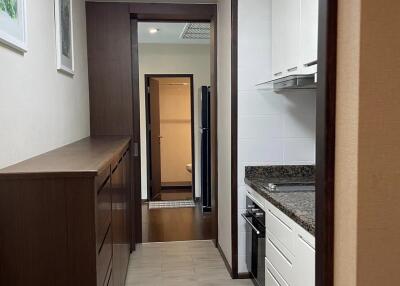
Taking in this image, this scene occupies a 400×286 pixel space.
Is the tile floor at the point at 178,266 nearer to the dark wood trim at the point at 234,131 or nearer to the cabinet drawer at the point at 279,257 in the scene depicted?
the dark wood trim at the point at 234,131

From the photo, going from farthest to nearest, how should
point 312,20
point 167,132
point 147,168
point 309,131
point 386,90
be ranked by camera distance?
point 167,132 < point 147,168 < point 309,131 < point 312,20 < point 386,90

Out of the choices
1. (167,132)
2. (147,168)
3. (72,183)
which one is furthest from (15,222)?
(167,132)

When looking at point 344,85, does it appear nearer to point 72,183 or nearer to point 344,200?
point 344,200

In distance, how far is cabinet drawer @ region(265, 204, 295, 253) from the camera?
6.73 feet

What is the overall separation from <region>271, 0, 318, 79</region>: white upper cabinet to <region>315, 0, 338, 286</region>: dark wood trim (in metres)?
1.13

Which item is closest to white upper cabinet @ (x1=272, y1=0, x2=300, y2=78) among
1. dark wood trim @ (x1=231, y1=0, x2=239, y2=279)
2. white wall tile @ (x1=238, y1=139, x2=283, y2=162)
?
dark wood trim @ (x1=231, y1=0, x2=239, y2=279)

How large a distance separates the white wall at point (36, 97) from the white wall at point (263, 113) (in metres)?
1.29

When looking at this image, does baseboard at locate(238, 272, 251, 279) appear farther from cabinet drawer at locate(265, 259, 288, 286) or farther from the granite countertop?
the granite countertop

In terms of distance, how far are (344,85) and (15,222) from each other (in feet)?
3.88

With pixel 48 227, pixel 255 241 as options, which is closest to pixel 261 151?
pixel 255 241

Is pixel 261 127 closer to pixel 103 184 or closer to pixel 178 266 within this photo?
pixel 178 266

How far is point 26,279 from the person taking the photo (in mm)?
1407

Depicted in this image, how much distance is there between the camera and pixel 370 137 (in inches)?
35.0

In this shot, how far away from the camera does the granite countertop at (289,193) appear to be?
6.19ft
